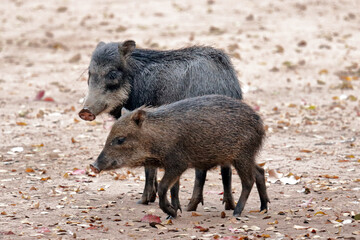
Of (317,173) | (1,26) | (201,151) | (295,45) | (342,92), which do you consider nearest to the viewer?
(201,151)

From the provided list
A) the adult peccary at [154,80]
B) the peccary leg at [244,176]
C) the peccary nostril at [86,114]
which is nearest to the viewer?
the peccary leg at [244,176]

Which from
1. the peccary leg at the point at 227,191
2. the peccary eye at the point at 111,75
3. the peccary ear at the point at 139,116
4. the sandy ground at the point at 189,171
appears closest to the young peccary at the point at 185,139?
the peccary ear at the point at 139,116

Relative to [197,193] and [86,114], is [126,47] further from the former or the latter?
[197,193]

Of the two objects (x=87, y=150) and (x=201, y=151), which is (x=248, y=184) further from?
(x=87, y=150)

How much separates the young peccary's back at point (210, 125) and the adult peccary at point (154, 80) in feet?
1.81

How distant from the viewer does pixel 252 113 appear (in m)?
6.84

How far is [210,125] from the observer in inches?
264

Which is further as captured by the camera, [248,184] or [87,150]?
[87,150]

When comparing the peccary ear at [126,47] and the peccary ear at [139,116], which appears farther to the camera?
the peccary ear at [126,47]

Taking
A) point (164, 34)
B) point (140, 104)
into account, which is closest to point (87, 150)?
point (140, 104)

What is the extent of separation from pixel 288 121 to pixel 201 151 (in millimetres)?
4763

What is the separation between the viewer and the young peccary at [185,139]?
21.6 feet

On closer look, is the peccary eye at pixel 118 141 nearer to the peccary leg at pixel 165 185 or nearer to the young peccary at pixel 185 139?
the young peccary at pixel 185 139

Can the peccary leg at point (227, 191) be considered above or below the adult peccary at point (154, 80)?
below
